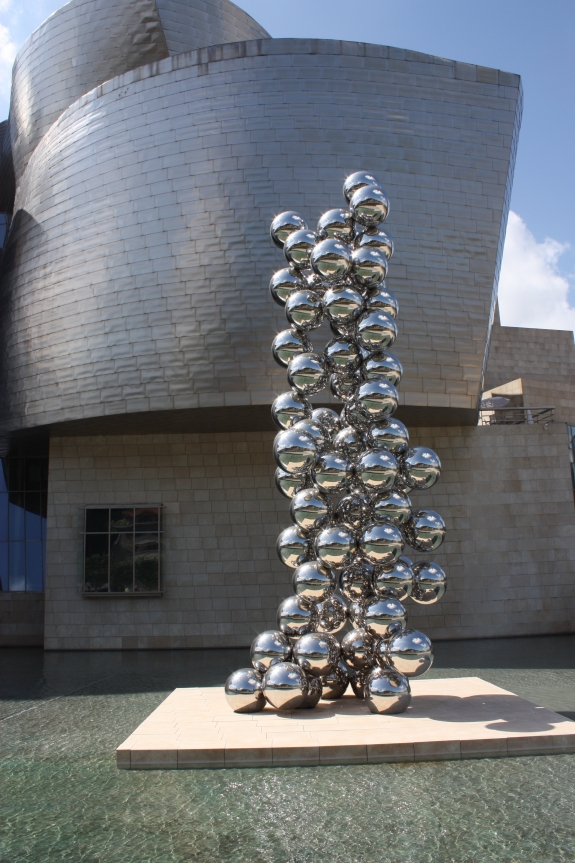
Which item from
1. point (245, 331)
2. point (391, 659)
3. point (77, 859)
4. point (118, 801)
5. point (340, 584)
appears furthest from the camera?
point (245, 331)

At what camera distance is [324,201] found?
45.0ft

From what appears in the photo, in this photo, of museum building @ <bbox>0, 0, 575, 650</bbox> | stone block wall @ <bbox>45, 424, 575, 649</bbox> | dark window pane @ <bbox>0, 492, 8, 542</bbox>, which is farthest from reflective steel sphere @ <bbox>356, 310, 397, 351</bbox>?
dark window pane @ <bbox>0, 492, 8, 542</bbox>

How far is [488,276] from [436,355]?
1.98 metres

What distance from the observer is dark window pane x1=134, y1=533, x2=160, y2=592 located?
14.7 metres

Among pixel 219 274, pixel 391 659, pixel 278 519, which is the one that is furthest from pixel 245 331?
pixel 391 659

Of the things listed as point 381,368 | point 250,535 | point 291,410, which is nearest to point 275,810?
point 291,410

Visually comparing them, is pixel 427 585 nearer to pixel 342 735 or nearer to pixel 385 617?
pixel 385 617

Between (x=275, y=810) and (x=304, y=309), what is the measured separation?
15.8 feet

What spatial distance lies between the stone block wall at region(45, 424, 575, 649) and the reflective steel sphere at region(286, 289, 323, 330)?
773 cm

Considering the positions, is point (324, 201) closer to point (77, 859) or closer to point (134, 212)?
point (134, 212)

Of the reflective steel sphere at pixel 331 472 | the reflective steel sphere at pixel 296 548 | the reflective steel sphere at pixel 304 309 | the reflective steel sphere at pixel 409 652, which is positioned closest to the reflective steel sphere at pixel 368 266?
the reflective steel sphere at pixel 304 309

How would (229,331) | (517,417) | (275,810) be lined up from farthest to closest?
(517,417)
(229,331)
(275,810)

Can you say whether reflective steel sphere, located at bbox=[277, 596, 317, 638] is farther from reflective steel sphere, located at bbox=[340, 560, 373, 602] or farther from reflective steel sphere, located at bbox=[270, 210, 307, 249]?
reflective steel sphere, located at bbox=[270, 210, 307, 249]

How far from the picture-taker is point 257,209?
13602 millimetres
